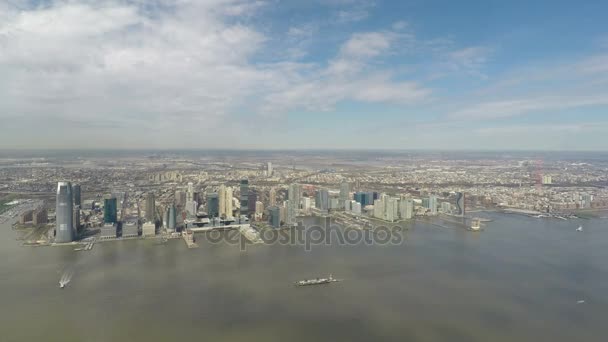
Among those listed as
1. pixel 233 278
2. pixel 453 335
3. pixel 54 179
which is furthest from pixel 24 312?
pixel 54 179

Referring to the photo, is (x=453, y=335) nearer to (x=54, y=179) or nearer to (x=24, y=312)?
(x=24, y=312)

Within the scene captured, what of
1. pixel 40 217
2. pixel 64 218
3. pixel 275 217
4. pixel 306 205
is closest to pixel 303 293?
pixel 275 217

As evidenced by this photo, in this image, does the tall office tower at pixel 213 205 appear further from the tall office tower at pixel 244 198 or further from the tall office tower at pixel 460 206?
the tall office tower at pixel 460 206

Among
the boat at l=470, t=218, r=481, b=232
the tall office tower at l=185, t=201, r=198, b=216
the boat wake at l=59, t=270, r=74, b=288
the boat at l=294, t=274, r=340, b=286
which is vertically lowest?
the boat wake at l=59, t=270, r=74, b=288

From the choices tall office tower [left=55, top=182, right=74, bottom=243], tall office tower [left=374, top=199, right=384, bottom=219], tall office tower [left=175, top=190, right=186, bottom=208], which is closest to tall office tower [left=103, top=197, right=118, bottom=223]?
tall office tower [left=55, top=182, right=74, bottom=243]

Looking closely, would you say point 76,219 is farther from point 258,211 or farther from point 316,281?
point 316,281

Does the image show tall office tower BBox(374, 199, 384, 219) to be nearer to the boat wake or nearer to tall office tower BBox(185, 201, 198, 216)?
tall office tower BBox(185, 201, 198, 216)

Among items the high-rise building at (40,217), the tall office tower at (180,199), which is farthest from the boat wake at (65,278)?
the tall office tower at (180,199)
